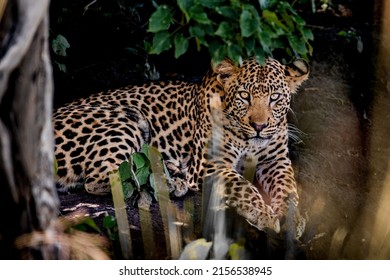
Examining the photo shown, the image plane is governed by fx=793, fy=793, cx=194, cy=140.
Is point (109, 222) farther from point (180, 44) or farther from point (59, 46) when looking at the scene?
point (59, 46)

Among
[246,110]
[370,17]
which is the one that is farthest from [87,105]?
[370,17]

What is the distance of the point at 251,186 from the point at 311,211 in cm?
52

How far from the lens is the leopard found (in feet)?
21.2

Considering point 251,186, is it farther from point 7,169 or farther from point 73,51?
point 7,169

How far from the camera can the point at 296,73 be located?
672 cm

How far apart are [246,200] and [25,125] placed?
2.49 metres

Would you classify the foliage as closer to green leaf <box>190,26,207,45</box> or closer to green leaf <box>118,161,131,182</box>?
green leaf <box>118,161,131,182</box>

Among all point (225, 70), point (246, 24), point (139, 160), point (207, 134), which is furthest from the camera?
point (207, 134)

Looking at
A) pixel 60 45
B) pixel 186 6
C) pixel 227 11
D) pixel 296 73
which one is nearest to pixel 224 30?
pixel 227 11

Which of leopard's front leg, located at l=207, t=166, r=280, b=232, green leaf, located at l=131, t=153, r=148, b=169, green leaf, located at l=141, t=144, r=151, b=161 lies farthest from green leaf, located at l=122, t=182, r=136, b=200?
leopard's front leg, located at l=207, t=166, r=280, b=232

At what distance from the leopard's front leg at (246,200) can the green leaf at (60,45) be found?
5.52 ft

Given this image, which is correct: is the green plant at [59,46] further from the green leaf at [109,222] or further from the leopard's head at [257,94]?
the green leaf at [109,222]

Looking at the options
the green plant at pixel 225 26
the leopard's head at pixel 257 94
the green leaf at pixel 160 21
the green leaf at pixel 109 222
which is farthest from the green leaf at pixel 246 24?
the green leaf at pixel 109 222

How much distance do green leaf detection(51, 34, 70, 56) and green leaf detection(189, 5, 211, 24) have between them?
6.20 feet
